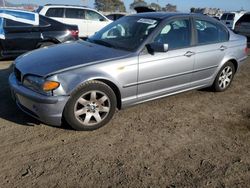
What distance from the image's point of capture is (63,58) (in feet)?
13.0

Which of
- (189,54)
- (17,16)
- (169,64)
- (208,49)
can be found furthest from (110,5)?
(169,64)

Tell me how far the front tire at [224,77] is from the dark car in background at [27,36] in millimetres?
4388

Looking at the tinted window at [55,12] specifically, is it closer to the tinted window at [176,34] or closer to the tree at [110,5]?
the tinted window at [176,34]

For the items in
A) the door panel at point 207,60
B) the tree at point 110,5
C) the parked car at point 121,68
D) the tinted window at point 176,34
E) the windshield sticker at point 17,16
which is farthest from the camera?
the tree at point 110,5

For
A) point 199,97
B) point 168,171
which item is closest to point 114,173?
point 168,171

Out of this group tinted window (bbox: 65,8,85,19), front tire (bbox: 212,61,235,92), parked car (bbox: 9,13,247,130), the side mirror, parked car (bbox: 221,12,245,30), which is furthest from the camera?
parked car (bbox: 221,12,245,30)

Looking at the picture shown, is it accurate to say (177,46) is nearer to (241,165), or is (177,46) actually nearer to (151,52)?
(151,52)

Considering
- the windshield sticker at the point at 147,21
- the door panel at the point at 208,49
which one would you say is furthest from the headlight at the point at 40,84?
the door panel at the point at 208,49

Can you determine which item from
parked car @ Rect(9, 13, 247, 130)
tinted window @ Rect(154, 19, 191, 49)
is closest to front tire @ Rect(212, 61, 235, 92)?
parked car @ Rect(9, 13, 247, 130)

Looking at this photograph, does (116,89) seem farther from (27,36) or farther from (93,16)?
(93,16)

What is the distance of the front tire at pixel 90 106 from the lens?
146 inches

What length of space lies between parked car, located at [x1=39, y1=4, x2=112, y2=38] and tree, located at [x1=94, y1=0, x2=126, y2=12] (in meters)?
41.1

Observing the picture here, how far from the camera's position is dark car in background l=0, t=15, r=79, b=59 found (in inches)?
292

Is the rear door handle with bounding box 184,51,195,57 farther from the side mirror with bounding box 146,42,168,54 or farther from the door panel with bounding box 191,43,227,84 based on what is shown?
the side mirror with bounding box 146,42,168,54
